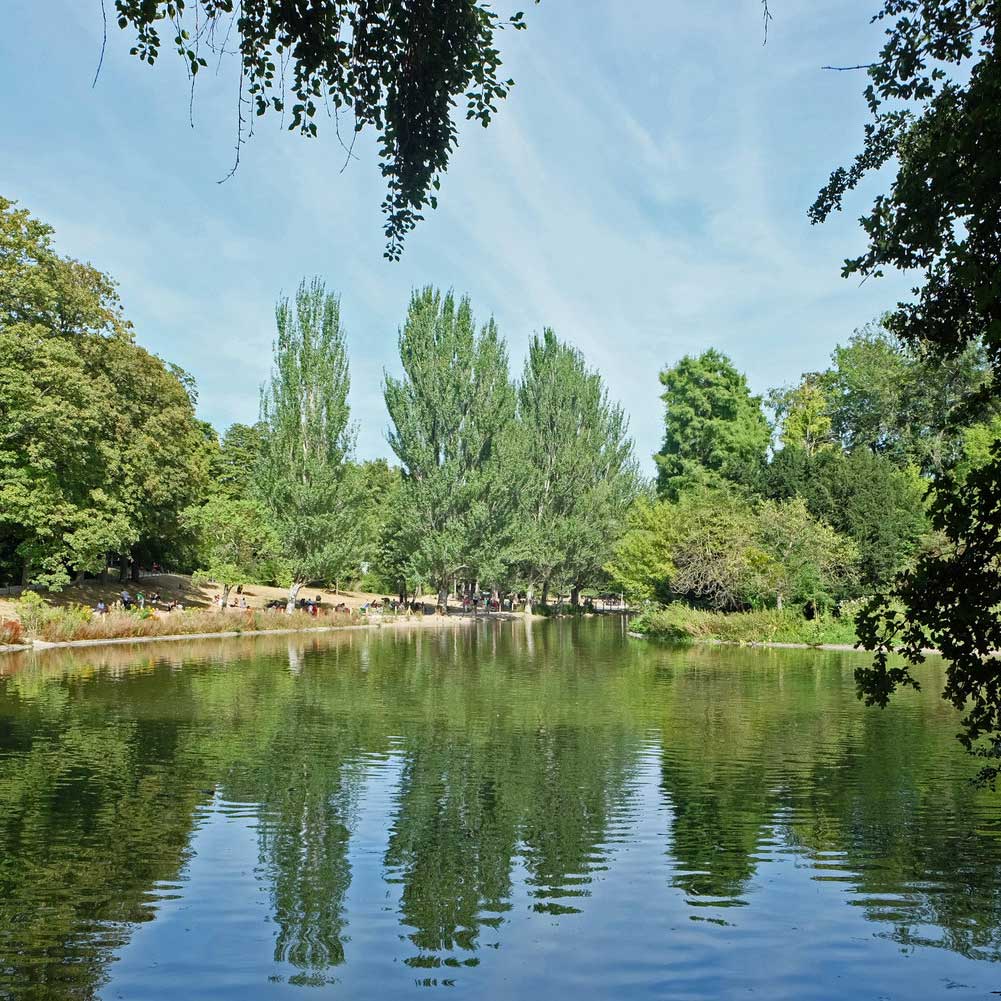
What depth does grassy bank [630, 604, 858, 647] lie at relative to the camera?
1443 inches

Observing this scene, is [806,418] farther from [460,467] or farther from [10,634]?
[10,634]

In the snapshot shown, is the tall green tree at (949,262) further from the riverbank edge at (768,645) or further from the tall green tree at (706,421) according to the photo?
the tall green tree at (706,421)

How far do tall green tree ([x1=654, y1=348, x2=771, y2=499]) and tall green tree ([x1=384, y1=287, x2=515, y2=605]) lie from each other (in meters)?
12.4

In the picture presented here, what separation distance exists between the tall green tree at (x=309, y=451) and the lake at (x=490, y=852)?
31.1m

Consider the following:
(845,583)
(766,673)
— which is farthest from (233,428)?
(766,673)

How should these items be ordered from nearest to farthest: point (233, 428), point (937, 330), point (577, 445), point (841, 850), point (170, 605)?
point (937, 330), point (841, 850), point (170, 605), point (577, 445), point (233, 428)

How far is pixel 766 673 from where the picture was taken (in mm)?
26406

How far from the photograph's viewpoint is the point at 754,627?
38344 millimetres

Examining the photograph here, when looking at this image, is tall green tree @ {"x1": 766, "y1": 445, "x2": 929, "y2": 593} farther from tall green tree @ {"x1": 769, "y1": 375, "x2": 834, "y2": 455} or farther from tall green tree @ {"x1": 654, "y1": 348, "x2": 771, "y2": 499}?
tall green tree @ {"x1": 769, "y1": 375, "x2": 834, "y2": 455}

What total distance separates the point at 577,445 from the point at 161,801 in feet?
171

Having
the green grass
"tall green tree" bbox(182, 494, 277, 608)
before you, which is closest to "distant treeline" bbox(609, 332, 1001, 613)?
the green grass

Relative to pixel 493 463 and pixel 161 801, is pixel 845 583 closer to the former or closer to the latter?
pixel 493 463

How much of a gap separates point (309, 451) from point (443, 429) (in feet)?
26.0

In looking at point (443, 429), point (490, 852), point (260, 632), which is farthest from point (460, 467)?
point (490, 852)
